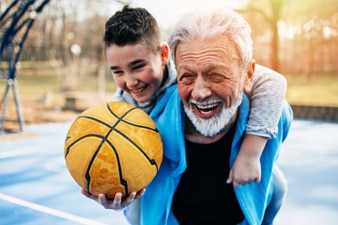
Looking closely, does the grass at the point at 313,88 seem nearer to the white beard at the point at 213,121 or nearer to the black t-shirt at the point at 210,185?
the black t-shirt at the point at 210,185

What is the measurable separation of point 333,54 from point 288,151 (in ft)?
38.7

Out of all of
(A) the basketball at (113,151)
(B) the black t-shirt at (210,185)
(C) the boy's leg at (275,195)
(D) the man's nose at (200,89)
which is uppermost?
(D) the man's nose at (200,89)

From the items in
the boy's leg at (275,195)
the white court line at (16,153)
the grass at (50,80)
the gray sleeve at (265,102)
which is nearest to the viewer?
the gray sleeve at (265,102)

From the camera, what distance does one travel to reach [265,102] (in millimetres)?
1640

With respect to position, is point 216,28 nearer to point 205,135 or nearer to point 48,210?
point 205,135

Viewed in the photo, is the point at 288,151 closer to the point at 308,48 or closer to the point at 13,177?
the point at 13,177

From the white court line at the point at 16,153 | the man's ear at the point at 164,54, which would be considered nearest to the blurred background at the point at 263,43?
the white court line at the point at 16,153

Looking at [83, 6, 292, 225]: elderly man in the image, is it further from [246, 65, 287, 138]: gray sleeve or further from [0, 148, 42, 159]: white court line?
[0, 148, 42, 159]: white court line

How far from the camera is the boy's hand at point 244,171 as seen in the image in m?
1.53

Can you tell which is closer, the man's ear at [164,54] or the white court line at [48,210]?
the man's ear at [164,54]

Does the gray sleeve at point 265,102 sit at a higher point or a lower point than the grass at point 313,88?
higher

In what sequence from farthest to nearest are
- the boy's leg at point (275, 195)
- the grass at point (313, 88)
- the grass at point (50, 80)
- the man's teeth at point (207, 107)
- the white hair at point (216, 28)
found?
the grass at point (50, 80) < the grass at point (313, 88) < the boy's leg at point (275, 195) < the man's teeth at point (207, 107) < the white hair at point (216, 28)

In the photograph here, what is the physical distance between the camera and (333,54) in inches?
655

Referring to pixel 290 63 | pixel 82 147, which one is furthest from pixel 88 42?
pixel 82 147
